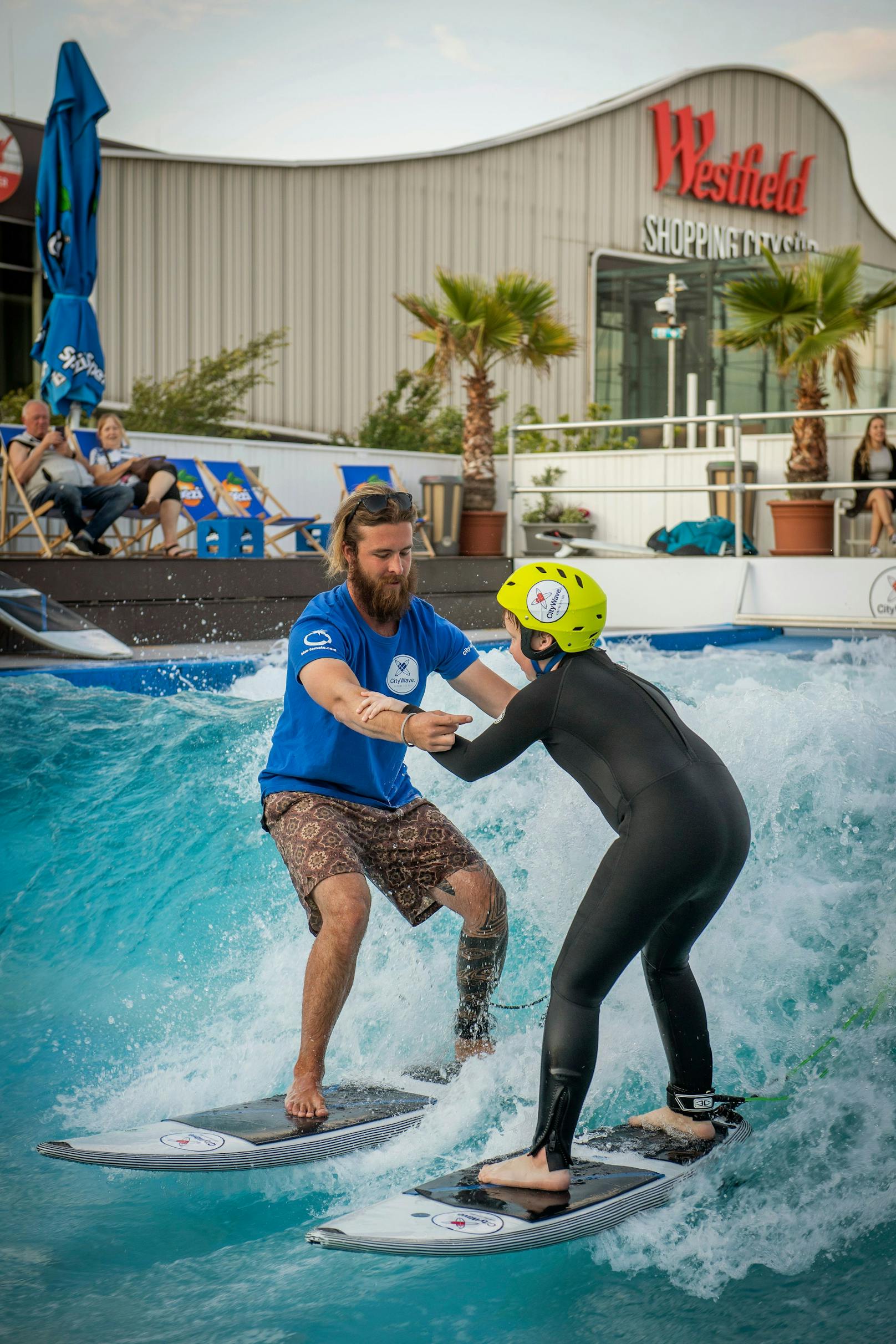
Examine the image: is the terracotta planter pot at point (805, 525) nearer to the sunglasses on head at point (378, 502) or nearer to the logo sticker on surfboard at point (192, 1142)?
the sunglasses on head at point (378, 502)

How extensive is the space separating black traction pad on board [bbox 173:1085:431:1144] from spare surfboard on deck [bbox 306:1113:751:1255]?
41 cm

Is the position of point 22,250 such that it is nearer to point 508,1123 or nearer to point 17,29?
point 17,29

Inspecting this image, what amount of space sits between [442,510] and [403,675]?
11.2 meters

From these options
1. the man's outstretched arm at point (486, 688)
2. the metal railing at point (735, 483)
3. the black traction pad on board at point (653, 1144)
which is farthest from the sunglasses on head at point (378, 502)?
the metal railing at point (735, 483)

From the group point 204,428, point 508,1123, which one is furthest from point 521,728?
point 204,428

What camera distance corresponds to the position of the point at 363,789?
363cm

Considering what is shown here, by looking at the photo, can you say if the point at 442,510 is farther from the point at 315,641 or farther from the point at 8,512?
the point at 315,641

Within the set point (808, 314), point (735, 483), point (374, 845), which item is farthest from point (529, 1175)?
point (808, 314)

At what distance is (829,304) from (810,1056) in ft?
38.4

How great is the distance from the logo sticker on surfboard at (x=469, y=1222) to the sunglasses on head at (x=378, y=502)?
69.3 inches

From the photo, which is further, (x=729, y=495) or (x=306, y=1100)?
(x=729, y=495)

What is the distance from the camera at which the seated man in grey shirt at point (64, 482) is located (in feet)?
33.6

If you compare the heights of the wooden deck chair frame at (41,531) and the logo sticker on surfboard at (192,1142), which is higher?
the wooden deck chair frame at (41,531)

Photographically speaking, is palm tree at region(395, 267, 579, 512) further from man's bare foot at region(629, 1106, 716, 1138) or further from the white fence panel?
man's bare foot at region(629, 1106, 716, 1138)
